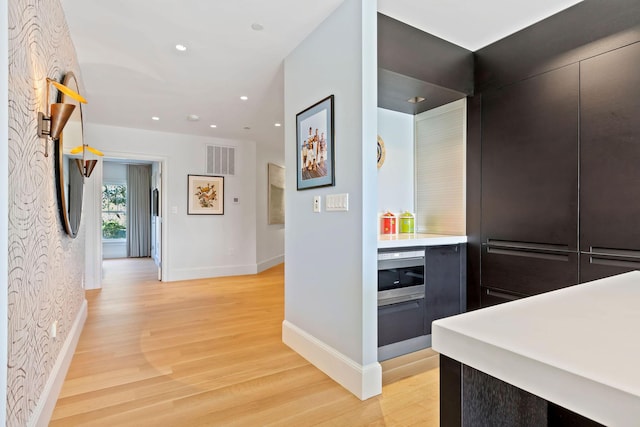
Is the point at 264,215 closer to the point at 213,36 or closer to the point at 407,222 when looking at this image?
the point at 407,222

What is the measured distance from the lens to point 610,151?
204 centimetres

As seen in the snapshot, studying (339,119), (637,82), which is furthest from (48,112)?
(637,82)

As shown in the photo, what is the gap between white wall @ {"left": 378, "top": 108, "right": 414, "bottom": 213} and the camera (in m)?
3.06

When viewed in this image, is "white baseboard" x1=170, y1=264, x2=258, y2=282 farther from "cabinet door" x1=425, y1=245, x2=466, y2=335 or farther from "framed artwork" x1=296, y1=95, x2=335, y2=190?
"cabinet door" x1=425, y1=245, x2=466, y2=335

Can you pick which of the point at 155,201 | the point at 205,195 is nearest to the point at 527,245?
the point at 205,195

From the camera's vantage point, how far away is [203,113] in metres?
4.49

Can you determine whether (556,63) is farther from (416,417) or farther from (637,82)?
(416,417)

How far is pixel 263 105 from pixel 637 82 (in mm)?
3415

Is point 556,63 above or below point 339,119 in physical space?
above

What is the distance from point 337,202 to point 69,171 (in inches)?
74.5

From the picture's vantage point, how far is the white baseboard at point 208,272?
18.4 feet

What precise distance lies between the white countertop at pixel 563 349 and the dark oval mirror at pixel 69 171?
2.38 meters

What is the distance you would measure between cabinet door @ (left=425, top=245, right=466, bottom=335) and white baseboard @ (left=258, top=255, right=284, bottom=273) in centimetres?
438

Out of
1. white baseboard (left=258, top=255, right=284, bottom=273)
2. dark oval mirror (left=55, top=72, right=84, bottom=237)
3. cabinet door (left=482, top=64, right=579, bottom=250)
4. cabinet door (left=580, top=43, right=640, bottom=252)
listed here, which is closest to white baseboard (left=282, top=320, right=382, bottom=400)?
cabinet door (left=482, top=64, right=579, bottom=250)
